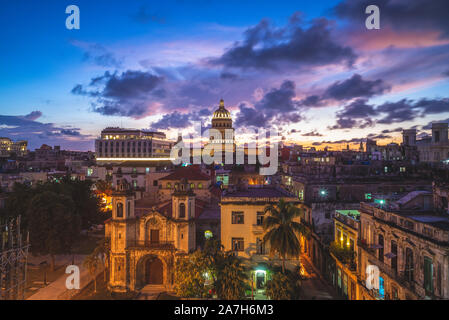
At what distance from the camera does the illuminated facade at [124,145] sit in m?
181

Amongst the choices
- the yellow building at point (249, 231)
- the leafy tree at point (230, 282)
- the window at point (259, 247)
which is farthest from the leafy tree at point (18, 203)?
the window at point (259, 247)

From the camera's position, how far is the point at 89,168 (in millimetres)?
108812

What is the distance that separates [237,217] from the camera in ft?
118

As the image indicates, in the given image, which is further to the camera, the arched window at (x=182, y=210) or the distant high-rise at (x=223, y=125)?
the distant high-rise at (x=223, y=125)

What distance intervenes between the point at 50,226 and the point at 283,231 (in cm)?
3501

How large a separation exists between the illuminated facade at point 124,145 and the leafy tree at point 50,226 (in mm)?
138103

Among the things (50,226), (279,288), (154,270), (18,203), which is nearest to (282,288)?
(279,288)

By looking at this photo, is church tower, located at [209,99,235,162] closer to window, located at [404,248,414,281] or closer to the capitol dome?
the capitol dome

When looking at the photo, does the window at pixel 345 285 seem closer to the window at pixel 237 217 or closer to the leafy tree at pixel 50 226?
the window at pixel 237 217

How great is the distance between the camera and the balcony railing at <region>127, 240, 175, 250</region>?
36.8 metres

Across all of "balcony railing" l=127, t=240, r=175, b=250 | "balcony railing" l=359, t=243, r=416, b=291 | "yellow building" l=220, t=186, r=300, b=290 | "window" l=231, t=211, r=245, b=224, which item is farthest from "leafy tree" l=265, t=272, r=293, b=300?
"balcony railing" l=127, t=240, r=175, b=250

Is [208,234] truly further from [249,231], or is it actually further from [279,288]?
[279,288]

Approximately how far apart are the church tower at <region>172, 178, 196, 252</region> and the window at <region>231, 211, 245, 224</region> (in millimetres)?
5246
